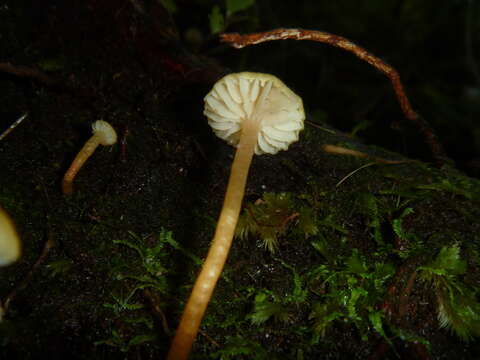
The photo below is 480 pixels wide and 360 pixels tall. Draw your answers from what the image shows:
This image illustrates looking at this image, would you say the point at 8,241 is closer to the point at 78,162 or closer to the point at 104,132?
the point at 78,162

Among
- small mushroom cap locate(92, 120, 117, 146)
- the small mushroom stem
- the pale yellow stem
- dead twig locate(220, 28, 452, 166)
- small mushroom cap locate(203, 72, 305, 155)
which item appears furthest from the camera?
small mushroom cap locate(92, 120, 117, 146)

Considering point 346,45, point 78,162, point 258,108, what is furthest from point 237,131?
point 78,162

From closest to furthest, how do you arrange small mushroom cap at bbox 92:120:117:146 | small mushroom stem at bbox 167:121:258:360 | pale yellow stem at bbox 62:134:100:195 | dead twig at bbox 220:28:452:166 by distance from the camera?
small mushroom stem at bbox 167:121:258:360 < dead twig at bbox 220:28:452:166 < pale yellow stem at bbox 62:134:100:195 < small mushroom cap at bbox 92:120:117:146

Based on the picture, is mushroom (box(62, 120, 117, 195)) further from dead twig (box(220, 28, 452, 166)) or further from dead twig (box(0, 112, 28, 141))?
dead twig (box(220, 28, 452, 166))

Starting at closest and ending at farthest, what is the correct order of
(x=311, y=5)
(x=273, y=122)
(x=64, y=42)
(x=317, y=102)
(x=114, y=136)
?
(x=273, y=122)
(x=114, y=136)
(x=64, y=42)
(x=317, y=102)
(x=311, y=5)

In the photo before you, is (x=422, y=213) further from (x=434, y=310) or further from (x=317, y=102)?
(x=317, y=102)

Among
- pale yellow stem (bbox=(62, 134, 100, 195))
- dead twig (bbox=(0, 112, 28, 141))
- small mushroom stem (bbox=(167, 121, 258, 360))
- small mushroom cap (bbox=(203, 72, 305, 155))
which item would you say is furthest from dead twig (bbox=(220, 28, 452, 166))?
dead twig (bbox=(0, 112, 28, 141))

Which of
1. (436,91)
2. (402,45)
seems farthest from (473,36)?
(436,91)

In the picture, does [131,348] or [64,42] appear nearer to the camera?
[131,348]
